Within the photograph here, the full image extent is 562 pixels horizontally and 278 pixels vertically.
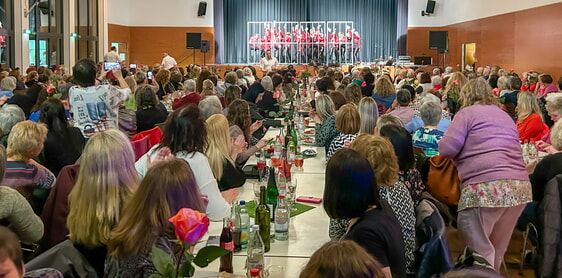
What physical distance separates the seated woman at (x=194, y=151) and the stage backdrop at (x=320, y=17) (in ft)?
61.3

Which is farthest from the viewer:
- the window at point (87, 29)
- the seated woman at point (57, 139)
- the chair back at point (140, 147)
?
the window at point (87, 29)

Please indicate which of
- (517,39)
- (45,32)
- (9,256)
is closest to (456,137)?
(9,256)

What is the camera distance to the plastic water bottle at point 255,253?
8.02ft

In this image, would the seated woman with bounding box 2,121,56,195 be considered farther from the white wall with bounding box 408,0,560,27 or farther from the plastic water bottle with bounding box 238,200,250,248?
the white wall with bounding box 408,0,560,27

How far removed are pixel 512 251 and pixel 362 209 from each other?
3.25 meters

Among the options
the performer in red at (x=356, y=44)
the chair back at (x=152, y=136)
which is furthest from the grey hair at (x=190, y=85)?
the performer in red at (x=356, y=44)

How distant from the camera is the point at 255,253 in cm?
247

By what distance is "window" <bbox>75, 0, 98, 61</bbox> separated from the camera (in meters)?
17.6

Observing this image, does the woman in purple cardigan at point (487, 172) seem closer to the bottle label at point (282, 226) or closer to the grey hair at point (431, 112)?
the grey hair at point (431, 112)

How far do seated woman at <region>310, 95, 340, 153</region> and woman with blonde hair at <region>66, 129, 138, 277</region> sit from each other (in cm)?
326

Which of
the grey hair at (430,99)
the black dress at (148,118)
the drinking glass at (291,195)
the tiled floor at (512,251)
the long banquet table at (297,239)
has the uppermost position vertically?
the grey hair at (430,99)

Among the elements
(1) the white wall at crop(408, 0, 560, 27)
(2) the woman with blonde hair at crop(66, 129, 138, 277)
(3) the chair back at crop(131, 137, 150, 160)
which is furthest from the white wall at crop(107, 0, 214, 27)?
(2) the woman with blonde hair at crop(66, 129, 138, 277)

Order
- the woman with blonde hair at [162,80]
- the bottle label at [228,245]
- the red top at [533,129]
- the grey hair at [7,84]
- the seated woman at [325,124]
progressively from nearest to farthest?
the bottle label at [228,245]
the seated woman at [325,124]
the red top at [533,129]
the grey hair at [7,84]
the woman with blonde hair at [162,80]

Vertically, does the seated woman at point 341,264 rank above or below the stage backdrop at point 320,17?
below
